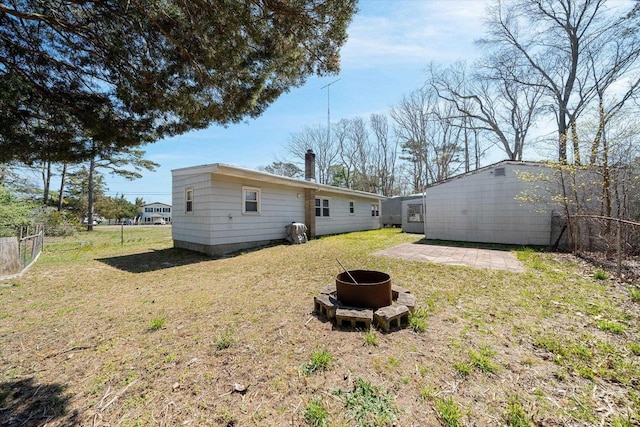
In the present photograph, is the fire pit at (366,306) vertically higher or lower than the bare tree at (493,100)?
lower

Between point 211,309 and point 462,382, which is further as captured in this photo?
point 211,309

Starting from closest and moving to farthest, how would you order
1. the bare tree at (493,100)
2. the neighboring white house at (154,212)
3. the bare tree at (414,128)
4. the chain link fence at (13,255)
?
the chain link fence at (13,255)
the bare tree at (493,100)
the bare tree at (414,128)
the neighboring white house at (154,212)

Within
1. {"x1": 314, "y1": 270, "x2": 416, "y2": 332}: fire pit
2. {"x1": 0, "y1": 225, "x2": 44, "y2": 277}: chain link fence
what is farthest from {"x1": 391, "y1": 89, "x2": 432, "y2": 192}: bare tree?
{"x1": 0, "y1": 225, "x2": 44, "y2": 277}: chain link fence

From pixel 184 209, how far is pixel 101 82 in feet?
18.8

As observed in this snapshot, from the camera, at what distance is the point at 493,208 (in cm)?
959

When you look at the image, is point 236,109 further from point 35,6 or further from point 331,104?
point 331,104

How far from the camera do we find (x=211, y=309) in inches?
137

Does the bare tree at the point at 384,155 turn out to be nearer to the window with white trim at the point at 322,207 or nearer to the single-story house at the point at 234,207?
the window with white trim at the point at 322,207

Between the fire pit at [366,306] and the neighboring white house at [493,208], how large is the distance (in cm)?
739

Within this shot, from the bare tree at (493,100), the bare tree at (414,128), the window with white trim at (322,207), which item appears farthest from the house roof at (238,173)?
the bare tree at (414,128)

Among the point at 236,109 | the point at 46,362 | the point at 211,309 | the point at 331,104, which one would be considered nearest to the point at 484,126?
the point at 331,104

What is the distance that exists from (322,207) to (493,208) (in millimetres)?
7323

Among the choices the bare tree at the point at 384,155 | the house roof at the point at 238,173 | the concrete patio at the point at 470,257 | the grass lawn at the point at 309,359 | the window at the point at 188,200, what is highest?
the bare tree at the point at 384,155

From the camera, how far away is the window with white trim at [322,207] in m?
12.7
